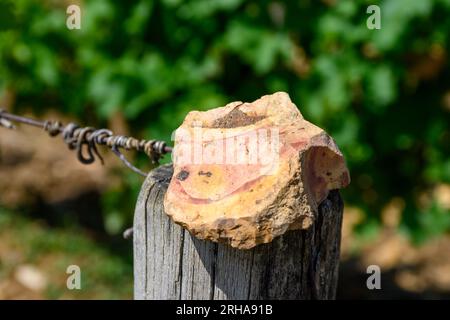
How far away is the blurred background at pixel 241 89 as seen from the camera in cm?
385

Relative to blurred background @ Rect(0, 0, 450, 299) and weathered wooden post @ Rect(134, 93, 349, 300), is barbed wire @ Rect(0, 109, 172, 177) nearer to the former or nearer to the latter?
weathered wooden post @ Rect(134, 93, 349, 300)

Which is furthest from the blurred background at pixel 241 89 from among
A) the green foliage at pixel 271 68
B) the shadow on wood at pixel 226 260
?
the shadow on wood at pixel 226 260

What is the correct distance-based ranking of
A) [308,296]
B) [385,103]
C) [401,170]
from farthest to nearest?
1. [401,170]
2. [385,103]
3. [308,296]

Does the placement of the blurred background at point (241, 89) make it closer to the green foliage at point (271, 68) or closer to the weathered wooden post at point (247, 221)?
the green foliage at point (271, 68)

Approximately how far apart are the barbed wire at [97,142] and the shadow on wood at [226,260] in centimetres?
21

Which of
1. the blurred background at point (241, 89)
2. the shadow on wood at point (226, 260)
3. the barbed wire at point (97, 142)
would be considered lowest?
the shadow on wood at point (226, 260)

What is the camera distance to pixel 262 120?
194 cm

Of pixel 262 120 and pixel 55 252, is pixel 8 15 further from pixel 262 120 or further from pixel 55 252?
pixel 55 252

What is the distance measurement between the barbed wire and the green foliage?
1.20 metres

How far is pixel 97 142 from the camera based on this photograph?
98.2 inches

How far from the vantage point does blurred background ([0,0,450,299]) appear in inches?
152

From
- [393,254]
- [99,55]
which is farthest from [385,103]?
[99,55]

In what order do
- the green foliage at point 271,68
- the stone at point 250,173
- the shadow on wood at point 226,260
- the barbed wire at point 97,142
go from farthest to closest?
the green foliage at point 271,68, the barbed wire at point 97,142, the shadow on wood at point 226,260, the stone at point 250,173

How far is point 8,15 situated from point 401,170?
2.39 metres
